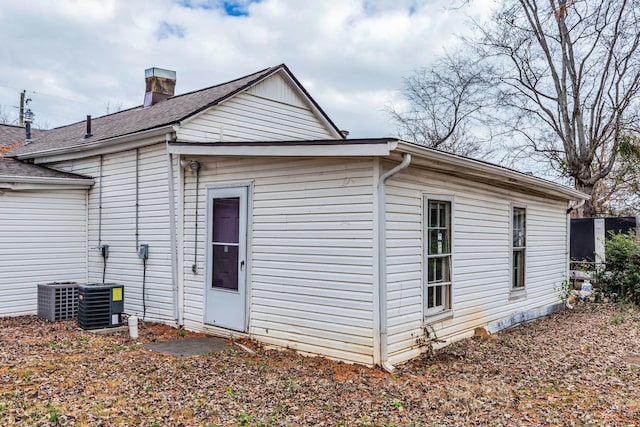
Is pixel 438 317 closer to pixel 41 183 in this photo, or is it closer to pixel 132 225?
pixel 132 225

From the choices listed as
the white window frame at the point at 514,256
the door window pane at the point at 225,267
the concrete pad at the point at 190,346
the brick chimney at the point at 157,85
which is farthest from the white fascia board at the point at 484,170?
the brick chimney at the point at 157,85

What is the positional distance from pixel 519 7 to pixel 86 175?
1534 centimetres

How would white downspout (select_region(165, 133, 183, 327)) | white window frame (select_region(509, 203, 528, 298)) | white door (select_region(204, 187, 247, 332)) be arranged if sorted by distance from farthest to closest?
1. white window frame (select_region(509, 203, 528, 298))
2. white downspout (select_region(165, 133, 183, 327))
3. white door (select_region(204, 187, 247, 332))

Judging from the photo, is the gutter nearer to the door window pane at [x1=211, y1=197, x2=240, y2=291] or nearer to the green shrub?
the door window pane at [x1=211, y1=197, x2=240, y2=291]

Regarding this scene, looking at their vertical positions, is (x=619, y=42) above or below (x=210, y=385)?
above

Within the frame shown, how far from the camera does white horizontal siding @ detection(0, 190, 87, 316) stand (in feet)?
26.3

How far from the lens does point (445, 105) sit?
21469 mm

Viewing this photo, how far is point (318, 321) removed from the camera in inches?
222

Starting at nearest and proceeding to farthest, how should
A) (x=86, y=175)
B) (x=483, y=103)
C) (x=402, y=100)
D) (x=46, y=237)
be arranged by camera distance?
(x=46, y=237) < (x=86, y=175) < (x=483, y=103) < (x=402, y=100)

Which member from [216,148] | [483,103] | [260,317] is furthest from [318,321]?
[483,103]

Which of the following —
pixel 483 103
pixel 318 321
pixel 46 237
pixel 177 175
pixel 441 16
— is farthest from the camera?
Answer: pixel 483 103

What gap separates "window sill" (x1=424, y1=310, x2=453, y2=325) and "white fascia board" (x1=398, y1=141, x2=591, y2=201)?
1921 millimetres

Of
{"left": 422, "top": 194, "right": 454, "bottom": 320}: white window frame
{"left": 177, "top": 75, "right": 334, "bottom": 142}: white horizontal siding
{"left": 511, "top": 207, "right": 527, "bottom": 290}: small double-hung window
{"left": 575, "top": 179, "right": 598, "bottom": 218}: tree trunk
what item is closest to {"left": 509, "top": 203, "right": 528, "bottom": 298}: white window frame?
{"left": 511, "top": 207, "right": 527, "bottom": 290}: small double-hung window

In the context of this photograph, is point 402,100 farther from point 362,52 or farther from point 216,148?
point 216,148
